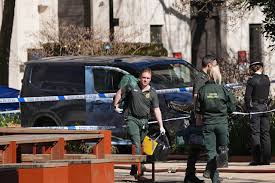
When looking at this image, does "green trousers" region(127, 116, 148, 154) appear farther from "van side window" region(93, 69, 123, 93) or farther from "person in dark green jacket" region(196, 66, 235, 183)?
"van side window" region(93, 69, 123, 93)

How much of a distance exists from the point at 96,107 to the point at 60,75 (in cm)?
111

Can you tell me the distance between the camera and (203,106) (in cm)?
1473

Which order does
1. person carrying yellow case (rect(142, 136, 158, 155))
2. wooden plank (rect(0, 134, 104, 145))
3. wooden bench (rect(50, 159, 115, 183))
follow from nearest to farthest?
wooden bench (rect(50, 159, 115, 183)), wooden plank (rect(0, 134, 104, 145)), person carrying yellow case (rect(142, 136, 158, 155))

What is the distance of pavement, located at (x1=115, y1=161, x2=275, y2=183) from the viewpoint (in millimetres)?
16219

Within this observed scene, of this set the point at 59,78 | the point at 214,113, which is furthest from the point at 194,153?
the point at 59,78

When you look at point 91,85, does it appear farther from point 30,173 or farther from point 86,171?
point 30,173

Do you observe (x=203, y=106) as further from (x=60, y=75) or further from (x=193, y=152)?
(x=60, y=75)

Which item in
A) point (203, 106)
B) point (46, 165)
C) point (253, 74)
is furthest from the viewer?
point (253, 74)

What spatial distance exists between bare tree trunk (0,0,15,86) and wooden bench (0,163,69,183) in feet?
65.8

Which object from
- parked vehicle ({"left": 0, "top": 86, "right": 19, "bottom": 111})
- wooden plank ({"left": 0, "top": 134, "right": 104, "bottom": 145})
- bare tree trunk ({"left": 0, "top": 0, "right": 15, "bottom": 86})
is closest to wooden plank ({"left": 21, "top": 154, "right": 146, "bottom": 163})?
wooden plank ({"left": 0, "top": 134, "right": 104, "bottom": 145})

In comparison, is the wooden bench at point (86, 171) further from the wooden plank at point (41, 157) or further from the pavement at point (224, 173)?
the pavement at point (224, 173)

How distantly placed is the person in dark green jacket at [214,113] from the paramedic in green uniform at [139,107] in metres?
Answer: 1.48

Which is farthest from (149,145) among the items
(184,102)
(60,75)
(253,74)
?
(60,75)

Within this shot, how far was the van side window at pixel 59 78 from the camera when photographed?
70.4 feet
